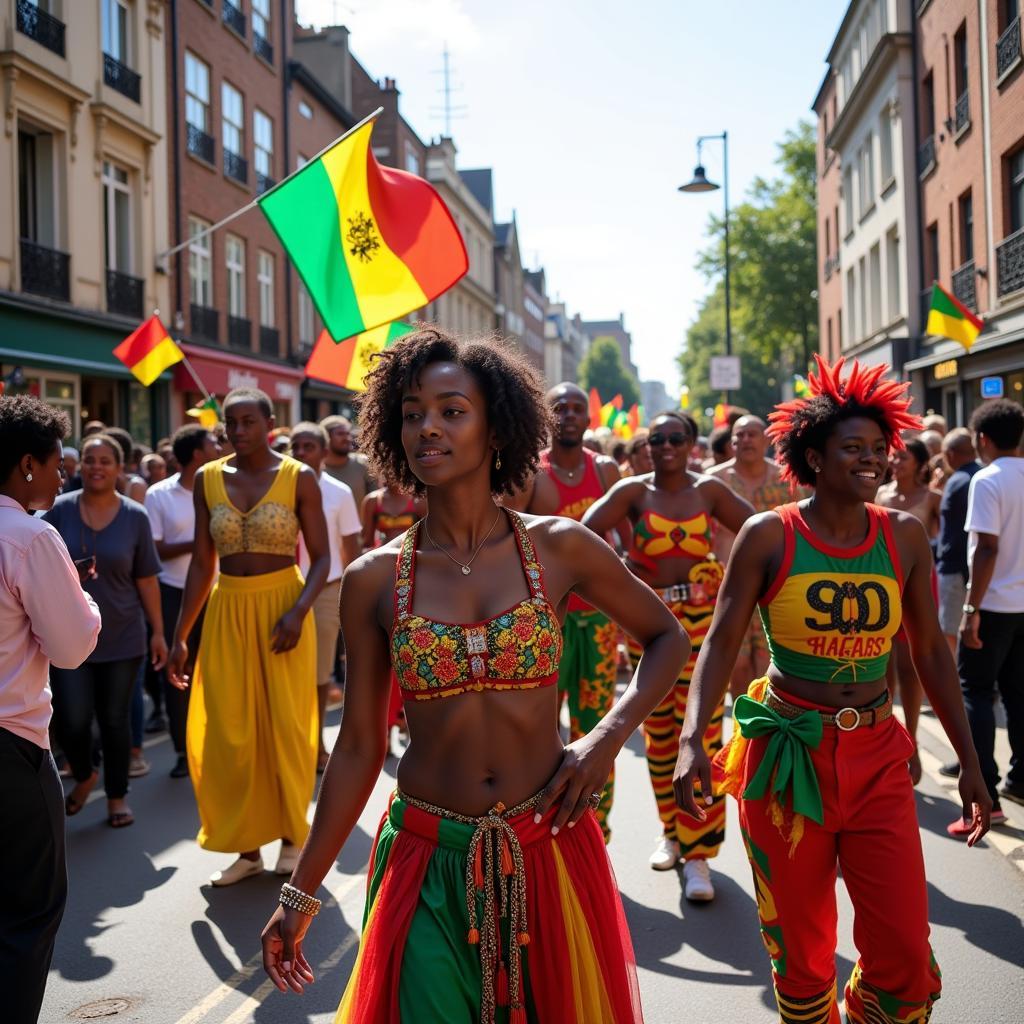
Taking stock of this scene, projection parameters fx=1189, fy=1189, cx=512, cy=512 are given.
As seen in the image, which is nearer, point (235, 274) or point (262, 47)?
point (235, 274)

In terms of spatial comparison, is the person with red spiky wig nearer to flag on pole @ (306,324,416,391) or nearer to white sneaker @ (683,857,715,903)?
white sneaker @ (683,857,715,903)

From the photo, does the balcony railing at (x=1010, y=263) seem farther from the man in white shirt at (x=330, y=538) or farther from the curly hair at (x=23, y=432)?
the curly hair at (x=23, y=432)

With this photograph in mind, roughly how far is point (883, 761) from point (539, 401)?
157 cm

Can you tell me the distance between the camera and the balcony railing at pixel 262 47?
1091 inches

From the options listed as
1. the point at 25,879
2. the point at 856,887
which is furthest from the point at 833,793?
the point at 25,879

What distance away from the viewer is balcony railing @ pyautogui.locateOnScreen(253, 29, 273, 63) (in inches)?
1091

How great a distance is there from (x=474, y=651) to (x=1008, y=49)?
19.5 meters

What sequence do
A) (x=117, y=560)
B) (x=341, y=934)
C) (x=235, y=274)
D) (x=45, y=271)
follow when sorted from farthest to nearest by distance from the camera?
(x=235, y=274)
(x=45, y=271)
(x=117, y=560)
(x=341, y=934)

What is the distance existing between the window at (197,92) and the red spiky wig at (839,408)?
22.2 meters

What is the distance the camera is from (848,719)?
3.61 metres

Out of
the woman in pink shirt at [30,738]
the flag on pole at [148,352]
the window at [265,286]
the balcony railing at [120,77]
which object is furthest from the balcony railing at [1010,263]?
the woman in pink shirt at [30,738]

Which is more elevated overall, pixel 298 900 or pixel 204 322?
pixel 204 322

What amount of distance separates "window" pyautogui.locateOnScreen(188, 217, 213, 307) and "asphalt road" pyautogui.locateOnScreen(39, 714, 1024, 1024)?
60.8 ft

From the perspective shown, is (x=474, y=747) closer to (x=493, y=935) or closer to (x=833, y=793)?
(x=493, y=935)
